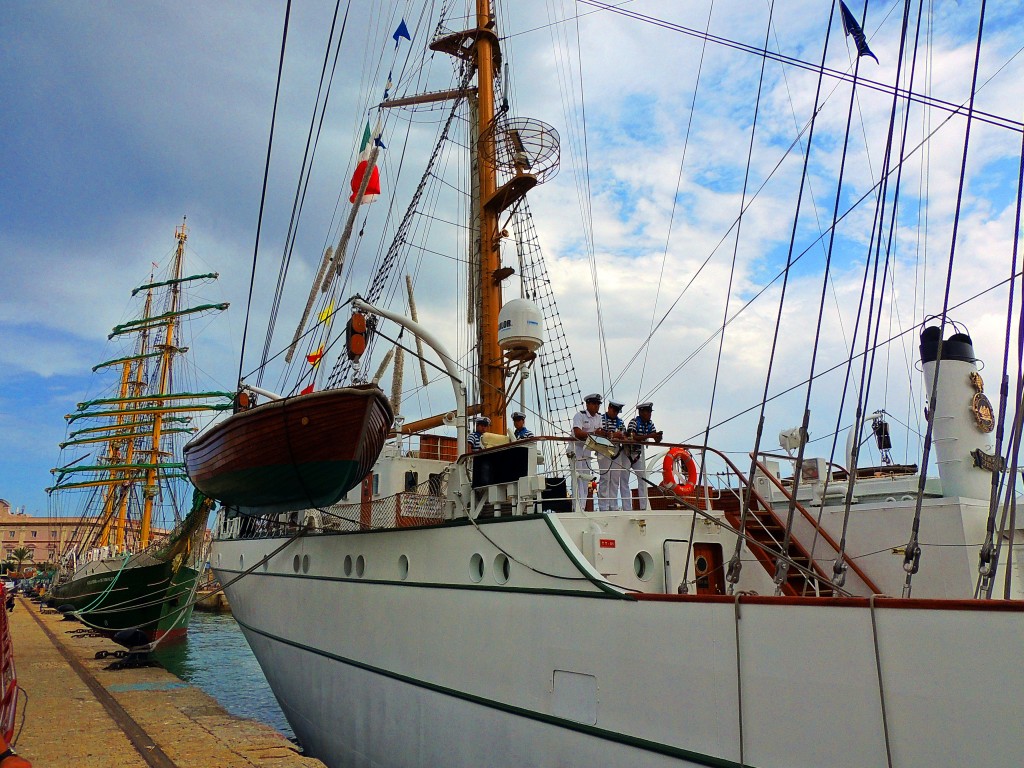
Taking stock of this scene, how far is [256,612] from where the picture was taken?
40.4 ft

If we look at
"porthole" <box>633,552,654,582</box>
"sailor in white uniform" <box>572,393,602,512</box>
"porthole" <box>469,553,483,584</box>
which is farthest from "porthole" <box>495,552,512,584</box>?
"porthole" <box>633,552,654,582</box>

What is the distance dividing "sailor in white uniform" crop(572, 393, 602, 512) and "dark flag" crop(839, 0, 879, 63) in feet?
13.5

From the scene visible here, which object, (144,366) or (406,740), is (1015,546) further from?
(144,366)

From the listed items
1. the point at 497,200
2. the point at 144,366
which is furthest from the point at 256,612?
the point at 144,366

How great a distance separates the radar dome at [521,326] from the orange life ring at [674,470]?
278 centimetres

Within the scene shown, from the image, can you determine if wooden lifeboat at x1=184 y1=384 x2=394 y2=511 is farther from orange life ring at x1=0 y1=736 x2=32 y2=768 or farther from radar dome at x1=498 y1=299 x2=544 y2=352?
orange life ring at x1=0 y1=736 x2=32 y2=768

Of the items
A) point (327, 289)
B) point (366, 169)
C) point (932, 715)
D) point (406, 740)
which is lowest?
point (406, 740)

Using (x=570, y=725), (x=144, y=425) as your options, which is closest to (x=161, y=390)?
(x=144, y=425)

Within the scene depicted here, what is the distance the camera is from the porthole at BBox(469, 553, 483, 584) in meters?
6.78

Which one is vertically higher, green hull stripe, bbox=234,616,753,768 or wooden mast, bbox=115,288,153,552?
wooden mast, bbox=115,288,153,552

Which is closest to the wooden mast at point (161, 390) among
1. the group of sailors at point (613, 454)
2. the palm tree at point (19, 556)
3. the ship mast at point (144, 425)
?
the ship mast at point (144, 425)

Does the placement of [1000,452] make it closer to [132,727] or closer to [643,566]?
[643,566]

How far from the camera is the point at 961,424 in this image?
612 cm

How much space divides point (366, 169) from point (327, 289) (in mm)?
2583
